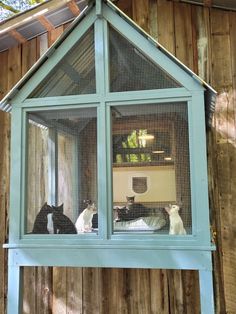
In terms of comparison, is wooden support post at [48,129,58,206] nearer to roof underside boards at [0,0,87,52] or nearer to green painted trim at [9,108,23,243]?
green painted trim at [9,108,23,243]

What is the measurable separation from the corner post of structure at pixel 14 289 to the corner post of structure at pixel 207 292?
3.81ft

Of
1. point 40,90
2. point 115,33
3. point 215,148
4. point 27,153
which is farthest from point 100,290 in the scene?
point 115,33

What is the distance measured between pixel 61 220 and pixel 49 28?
176 cm

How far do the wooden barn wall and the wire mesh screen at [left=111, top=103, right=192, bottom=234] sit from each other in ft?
2.28

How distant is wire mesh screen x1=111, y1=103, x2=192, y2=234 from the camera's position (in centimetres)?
206

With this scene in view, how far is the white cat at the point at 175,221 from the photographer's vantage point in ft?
6.67

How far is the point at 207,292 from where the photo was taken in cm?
198

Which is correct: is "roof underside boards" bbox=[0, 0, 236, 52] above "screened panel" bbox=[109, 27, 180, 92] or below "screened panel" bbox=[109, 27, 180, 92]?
above

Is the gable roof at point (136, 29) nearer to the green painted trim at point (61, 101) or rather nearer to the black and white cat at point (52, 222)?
the green painted trim at point (61, 101)

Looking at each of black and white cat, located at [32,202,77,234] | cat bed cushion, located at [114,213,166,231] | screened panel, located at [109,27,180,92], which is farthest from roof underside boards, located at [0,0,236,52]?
cat bed cushion, located at [114,213,166,231]

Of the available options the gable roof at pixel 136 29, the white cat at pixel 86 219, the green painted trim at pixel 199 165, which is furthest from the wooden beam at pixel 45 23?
the white cat at pixel 86 219

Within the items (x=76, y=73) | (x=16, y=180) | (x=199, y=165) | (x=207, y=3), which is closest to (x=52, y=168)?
(x=16, y=180)

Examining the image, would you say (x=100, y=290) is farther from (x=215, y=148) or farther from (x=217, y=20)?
(x=217, y=20)

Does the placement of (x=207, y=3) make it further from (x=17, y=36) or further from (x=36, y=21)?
(x=17, y=36)
